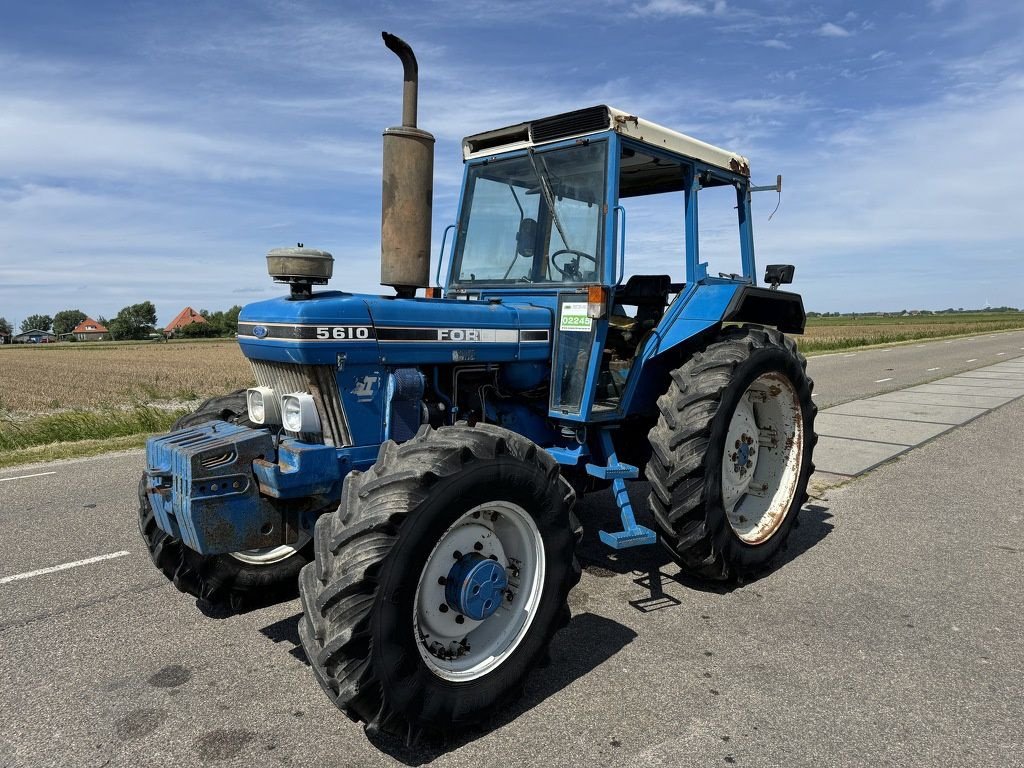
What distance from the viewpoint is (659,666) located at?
3.21 meters

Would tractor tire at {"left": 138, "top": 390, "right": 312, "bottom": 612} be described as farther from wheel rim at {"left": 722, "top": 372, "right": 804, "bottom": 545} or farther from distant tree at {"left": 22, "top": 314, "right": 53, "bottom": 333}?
distant tree at {"left": 22, "top": 314, "right": 53, "bottom": 333}

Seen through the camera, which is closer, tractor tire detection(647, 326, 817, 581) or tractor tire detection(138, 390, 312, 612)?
tractor tire detection(138, 390, 312, 612)

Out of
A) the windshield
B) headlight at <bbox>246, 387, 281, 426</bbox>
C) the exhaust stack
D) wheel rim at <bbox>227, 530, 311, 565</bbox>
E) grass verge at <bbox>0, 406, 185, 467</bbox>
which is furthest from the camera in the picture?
grass verge at <bbox>0, 406, 185, 467</bbox>

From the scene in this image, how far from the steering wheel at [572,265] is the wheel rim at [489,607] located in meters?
1.71

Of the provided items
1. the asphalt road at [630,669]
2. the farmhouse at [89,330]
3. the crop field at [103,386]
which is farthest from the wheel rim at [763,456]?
the farmhouse at [89,330]

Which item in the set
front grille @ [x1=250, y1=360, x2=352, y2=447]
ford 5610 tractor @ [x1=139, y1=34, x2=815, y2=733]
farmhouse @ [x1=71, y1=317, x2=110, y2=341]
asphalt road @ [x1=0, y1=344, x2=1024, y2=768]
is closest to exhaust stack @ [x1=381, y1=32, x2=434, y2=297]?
ford 5610 tractor @ [x1=139, y1=34, x2=815, y2=733]

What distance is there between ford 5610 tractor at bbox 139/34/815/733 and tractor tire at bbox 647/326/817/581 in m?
0.01

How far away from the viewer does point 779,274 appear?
16.5 feet

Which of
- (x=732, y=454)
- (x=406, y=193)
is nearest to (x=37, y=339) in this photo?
(x=406, y=193)

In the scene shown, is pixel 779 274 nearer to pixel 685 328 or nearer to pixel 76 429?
pixel 685 328

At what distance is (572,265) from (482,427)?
1.60 metres

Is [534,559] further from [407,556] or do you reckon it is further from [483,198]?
[483,198]

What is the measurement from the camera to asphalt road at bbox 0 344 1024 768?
262cm

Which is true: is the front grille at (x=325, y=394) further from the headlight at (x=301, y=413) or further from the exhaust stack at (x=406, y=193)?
the exhaust stack at (x=406, y=193)
